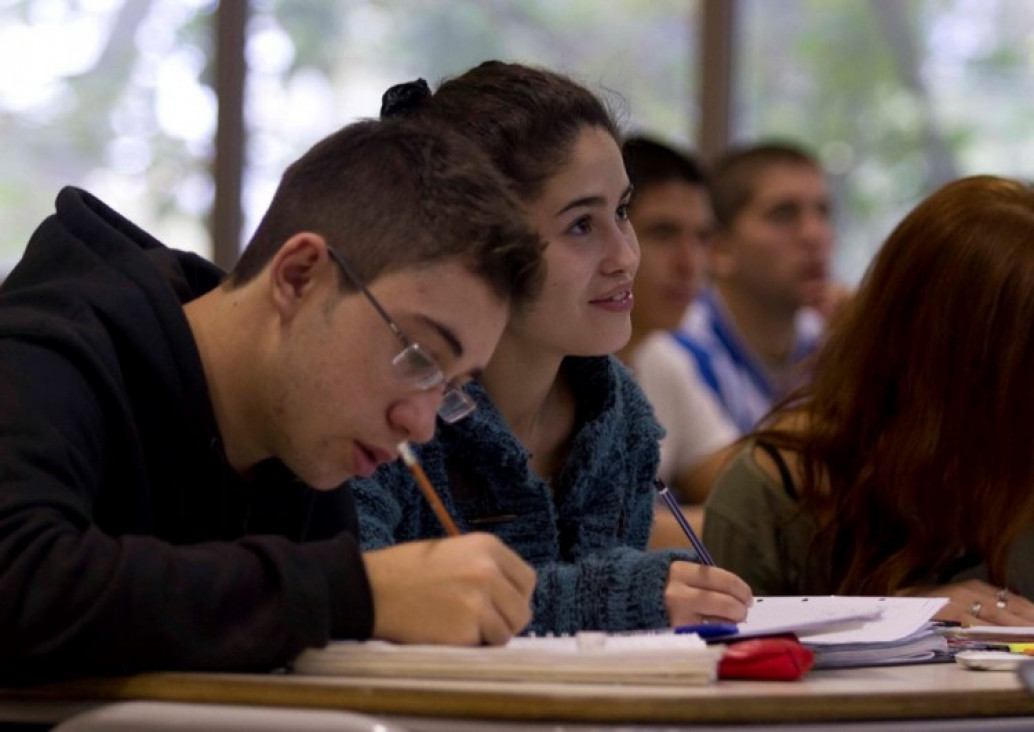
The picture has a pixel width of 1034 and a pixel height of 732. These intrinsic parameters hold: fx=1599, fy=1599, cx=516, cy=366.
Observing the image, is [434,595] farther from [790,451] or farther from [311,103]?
[311,103]

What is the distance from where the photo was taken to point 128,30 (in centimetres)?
499

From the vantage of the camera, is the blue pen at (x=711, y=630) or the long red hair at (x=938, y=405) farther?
the long red hair at (x=938, y=405)

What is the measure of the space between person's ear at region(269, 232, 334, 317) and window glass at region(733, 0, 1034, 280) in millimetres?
4223

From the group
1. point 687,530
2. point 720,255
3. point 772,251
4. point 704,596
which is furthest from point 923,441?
point 720,255

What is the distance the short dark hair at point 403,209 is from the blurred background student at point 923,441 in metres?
0.73

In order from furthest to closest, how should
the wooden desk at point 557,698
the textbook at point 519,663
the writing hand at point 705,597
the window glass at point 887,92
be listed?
1. the window glass at point 887,92
2. the writing hand at point 705,597
3. the textbook at point 519,663
4. the wooden desk at point 557,698

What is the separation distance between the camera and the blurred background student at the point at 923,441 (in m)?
1.96

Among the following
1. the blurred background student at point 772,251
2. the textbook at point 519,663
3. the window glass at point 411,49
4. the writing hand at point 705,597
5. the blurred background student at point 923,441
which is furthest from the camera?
the window glass at point 411,49

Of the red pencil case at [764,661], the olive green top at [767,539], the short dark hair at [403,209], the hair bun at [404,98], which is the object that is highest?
the hair bun at [404,98]

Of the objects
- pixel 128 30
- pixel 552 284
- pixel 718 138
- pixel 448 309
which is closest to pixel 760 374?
pixel 718 138

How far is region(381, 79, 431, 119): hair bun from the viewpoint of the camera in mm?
1756

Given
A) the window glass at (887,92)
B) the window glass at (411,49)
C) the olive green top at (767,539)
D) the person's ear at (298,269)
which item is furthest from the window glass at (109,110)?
the person's ear at (298,269)

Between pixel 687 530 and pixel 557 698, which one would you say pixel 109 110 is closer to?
pixel 687 530

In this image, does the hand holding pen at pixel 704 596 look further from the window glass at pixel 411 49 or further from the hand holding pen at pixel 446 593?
the window glass at pixel 411 49
